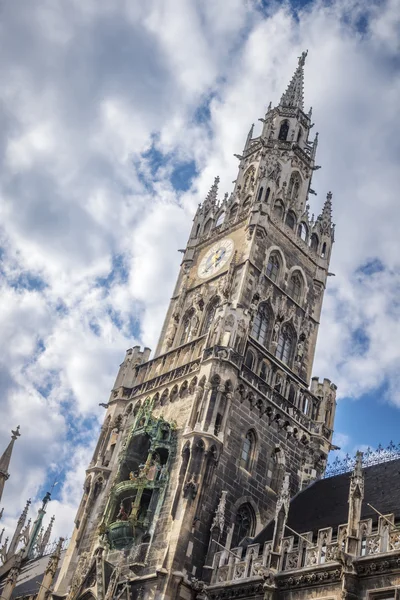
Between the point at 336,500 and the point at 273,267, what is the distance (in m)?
13.6

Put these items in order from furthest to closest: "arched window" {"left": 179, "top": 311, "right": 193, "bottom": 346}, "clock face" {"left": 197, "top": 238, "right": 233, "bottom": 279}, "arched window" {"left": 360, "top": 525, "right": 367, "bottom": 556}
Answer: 1. "clock face" {"left": 197, "top": 238, "right": 233, "bottom": 279}
2. "arched window" {"left": 179, "top": 311, "right": 193, "bottom": 346}
3. "arched window" {"left": 360, "top": 525, "right": 367, "bottom": 556}

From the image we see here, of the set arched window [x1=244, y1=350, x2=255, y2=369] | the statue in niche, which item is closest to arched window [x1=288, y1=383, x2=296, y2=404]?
arched window [x1=244, y1=350, x2=255, y2=369]

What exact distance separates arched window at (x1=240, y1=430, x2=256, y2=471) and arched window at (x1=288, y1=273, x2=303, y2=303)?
9649 millimetres

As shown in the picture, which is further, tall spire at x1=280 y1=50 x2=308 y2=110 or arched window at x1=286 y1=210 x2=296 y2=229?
tall spire at x1=280 y1=50 x2=308 y2=110

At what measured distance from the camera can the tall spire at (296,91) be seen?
4756cm

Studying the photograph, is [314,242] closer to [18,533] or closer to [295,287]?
[295,287]

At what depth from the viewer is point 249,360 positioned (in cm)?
3225

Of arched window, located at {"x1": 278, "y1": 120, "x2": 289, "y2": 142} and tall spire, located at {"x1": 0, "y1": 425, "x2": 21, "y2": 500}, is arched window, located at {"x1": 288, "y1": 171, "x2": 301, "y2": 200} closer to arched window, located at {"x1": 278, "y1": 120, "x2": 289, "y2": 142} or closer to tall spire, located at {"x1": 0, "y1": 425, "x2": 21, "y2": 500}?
arched window, located at {"x1": 278, "y1": 120, "x2": 289, "y2": 142}

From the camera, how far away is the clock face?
37281mm

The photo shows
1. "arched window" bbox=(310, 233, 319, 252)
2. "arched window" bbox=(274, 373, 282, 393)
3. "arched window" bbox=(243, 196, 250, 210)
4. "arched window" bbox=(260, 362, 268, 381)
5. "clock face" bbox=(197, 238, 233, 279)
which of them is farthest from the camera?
"arched window" bbox=(310, 233, 319, 252)

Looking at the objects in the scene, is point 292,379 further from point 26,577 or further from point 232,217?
point 26,577

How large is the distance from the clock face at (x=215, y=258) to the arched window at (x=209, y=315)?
2.30 meters

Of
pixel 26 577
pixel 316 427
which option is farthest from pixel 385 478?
pixel 26 577

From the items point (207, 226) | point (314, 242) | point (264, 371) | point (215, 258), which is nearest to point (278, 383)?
point (264, 371)
